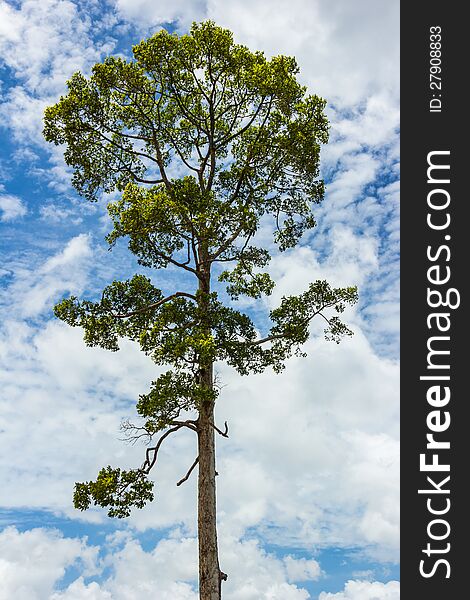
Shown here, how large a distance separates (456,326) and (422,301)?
0.50m

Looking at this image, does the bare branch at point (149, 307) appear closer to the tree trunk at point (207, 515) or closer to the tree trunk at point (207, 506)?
the tree trunk at point (207, 506)

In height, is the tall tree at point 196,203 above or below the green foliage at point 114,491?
above

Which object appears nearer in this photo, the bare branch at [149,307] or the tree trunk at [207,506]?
the tree trunk at [207,506]

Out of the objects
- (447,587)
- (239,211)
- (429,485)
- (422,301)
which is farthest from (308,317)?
(447,587)

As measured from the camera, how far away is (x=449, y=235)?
8.56 m

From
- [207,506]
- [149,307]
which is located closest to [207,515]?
[207,506]

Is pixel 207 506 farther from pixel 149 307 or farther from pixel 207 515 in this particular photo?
pixel 149 307

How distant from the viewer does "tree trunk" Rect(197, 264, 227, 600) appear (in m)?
9.99

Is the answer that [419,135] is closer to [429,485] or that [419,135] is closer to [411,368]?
[411,368]

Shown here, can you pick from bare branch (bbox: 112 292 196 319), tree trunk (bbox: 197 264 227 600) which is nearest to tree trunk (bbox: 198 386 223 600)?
tree trunk (bbox: 197 264 227 600)

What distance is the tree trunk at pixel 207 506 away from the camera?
9.99 metres

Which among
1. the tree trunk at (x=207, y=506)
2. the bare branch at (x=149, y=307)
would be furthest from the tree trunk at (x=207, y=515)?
the bare branch at (x=149, y=307)

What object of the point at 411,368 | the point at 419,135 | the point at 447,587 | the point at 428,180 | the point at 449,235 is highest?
the point at 419,135

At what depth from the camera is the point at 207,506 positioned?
10258mm
